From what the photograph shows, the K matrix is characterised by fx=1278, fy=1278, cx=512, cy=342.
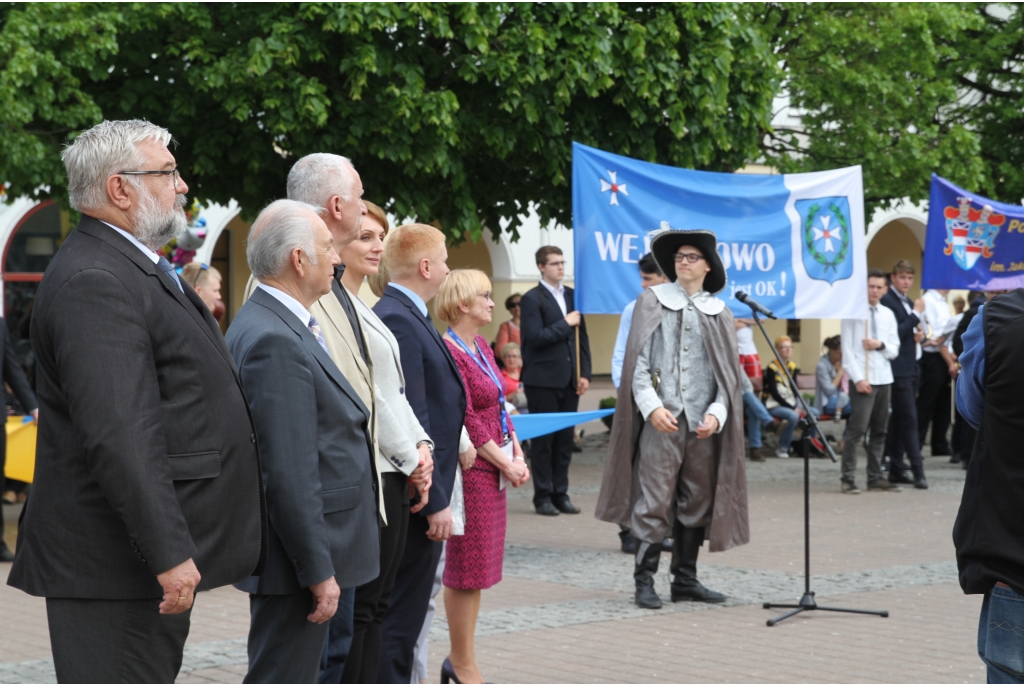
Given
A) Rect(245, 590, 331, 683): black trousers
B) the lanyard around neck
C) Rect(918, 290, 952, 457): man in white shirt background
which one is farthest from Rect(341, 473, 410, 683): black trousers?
Rect(918, 290, 952, 457): man in white shirt background

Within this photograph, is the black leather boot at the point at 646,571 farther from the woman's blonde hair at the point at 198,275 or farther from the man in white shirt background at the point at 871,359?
the man in white shirt background at the point at 871,359

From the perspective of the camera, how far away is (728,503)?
7.36m

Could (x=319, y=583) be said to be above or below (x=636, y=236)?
below

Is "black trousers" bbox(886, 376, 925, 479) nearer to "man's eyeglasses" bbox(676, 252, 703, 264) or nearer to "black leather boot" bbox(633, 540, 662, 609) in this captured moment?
"man's eyeglasses" bbox(676, 252, 703, 264)

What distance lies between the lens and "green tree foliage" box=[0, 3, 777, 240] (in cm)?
1141

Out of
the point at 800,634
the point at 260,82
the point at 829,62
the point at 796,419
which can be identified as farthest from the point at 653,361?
the point at 829,62

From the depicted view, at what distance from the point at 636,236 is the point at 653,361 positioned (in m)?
2.57

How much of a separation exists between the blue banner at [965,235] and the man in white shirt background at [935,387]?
270cm

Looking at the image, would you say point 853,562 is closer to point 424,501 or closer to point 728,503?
point 728,503

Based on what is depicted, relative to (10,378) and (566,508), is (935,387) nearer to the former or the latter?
(566,508)

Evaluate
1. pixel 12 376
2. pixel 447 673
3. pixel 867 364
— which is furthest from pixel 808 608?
pixel 12 376

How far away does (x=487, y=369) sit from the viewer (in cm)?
562

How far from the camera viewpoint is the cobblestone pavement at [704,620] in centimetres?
591

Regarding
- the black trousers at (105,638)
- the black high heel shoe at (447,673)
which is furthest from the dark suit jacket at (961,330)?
the black high heel shoe at (447,673)
